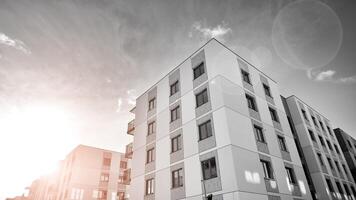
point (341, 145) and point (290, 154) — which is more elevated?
point (341, 145)

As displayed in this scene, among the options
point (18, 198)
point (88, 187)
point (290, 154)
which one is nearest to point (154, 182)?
point (290, 154)

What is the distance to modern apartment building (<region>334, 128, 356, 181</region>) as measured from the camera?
38.0 meters

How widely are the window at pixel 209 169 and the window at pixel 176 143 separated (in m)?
3.63

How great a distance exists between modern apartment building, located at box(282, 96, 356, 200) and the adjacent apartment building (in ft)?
102

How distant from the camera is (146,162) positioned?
24906mm

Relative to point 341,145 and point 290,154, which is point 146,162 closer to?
point 290,154

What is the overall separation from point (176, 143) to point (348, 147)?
35346 mm

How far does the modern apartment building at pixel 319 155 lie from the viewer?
26688mm

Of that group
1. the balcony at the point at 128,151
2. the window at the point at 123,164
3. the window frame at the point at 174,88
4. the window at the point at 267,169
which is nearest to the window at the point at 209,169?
the window at the point at 267,169

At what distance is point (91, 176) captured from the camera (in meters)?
46.8

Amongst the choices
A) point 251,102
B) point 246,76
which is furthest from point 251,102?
point 246,76

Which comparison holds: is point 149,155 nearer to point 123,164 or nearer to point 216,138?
point 216,138

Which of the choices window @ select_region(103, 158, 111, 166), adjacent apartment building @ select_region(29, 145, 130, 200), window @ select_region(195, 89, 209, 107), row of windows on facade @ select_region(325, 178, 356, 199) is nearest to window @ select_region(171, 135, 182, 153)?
window @ select_region(195, 89, 209, 107)

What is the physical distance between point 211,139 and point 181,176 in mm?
4424
